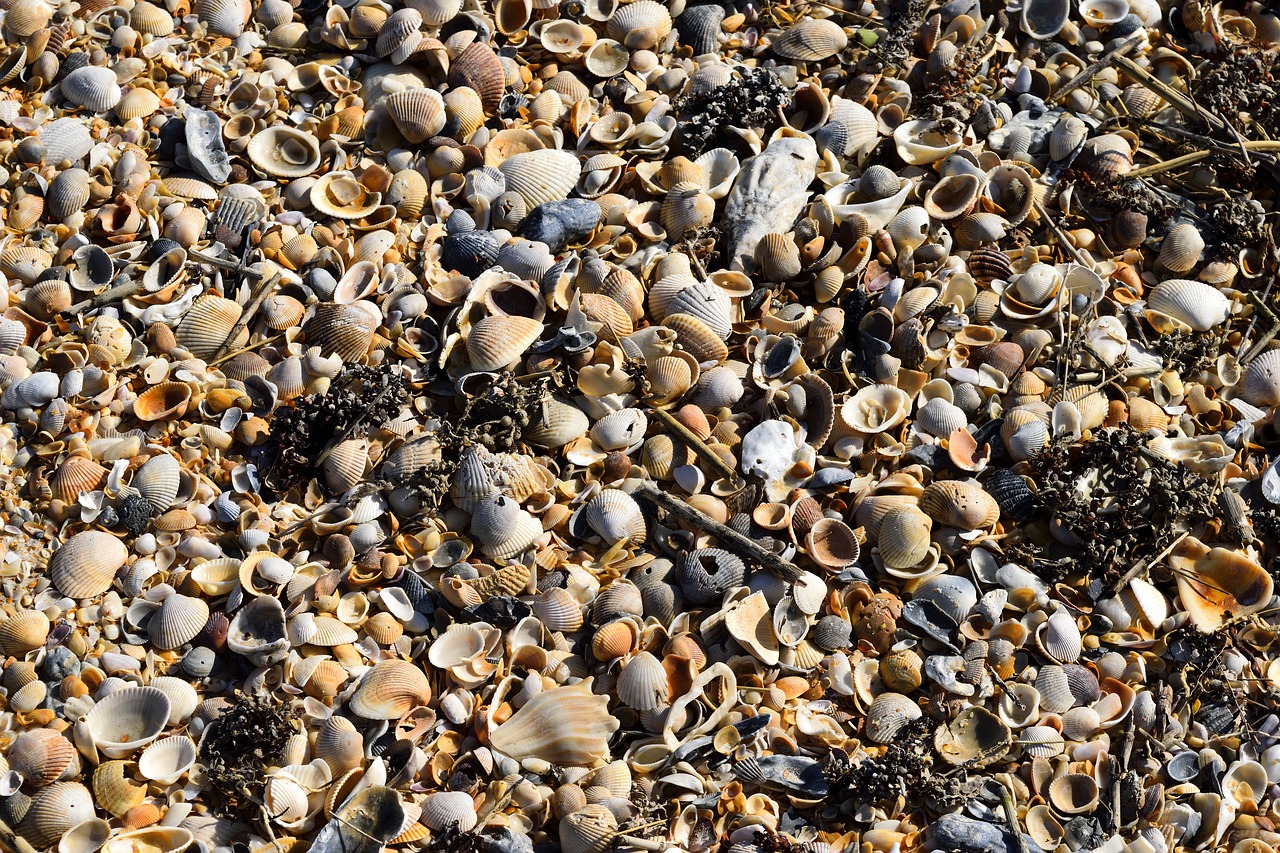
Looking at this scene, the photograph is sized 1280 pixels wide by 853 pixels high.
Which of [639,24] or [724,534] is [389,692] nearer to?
[724,534]

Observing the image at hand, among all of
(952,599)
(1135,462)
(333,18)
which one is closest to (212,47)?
(333,18)

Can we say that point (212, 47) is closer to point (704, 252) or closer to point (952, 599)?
point (704, 252)

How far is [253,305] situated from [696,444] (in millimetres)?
1524

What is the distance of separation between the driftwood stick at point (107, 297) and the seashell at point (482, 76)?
1385 mm

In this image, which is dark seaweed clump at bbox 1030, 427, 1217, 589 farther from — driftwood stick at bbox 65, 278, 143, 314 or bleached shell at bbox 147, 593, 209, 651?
driftwood stick at bbox 65, 278, 143, 314

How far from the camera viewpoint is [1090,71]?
15.0ft

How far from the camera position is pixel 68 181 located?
12.9 ft

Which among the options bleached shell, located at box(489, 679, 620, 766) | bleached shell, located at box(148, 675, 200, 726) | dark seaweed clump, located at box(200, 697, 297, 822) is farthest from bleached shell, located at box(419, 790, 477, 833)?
bleached shell, located at box(148, 675, 200, 726)

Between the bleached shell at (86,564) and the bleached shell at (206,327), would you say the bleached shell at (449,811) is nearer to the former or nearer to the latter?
the bleached shell at (86,564)

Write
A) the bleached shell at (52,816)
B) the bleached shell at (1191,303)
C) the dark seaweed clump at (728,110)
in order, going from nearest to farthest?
the bleached shell at (52,816), the bleached shell at (1191,303), the dark seaweed clump at (728,110)

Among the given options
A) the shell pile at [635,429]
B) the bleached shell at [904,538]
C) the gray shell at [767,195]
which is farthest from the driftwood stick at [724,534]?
the gray shell at [767,195]

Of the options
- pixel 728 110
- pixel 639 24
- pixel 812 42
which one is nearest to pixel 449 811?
pixel 728 110

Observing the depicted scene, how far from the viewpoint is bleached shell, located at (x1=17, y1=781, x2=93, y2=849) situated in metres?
2.92

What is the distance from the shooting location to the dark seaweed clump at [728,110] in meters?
4.27
